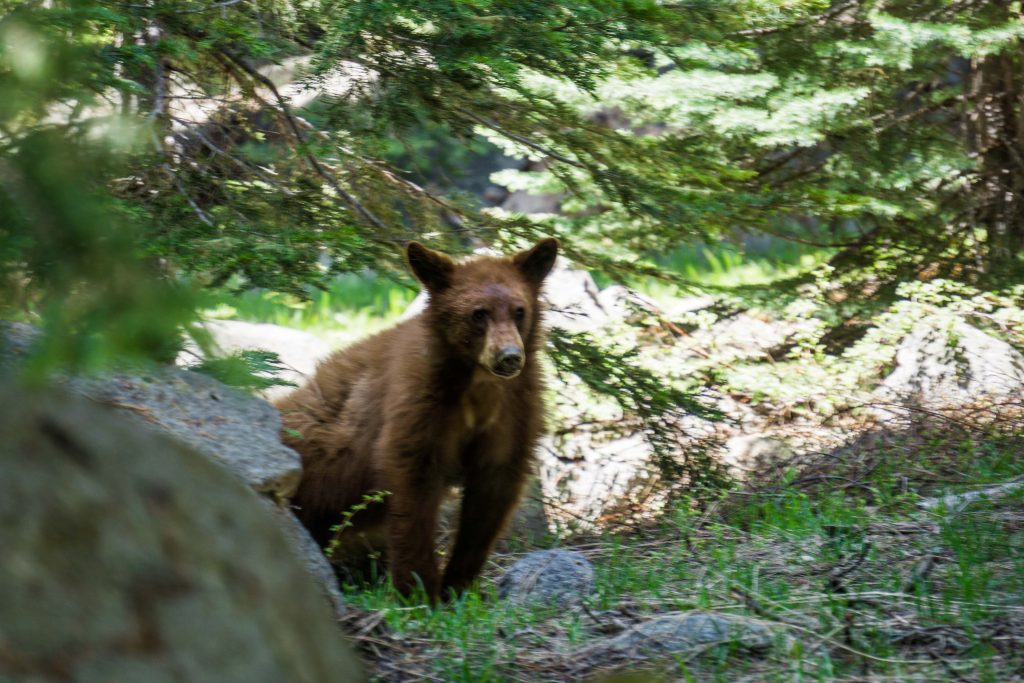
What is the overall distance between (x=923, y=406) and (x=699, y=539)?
2.77 meters

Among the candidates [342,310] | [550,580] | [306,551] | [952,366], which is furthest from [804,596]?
[342,310]

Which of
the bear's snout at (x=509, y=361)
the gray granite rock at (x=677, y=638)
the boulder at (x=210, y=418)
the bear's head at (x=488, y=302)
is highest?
the bear's head at (x=488, y=302)

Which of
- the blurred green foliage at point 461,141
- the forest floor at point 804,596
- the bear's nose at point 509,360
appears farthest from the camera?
the bear's nose at point 509,360

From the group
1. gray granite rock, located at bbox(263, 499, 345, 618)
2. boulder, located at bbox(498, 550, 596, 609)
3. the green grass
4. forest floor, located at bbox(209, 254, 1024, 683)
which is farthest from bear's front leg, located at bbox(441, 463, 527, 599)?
the green grass

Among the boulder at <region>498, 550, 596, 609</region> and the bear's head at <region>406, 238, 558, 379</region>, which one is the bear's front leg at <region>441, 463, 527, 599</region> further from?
the bear's head at <region>406, 238, 558, 379</region>

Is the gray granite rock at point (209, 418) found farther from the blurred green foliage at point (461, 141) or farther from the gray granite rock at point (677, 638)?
the gray granite rock at point (677, 638)

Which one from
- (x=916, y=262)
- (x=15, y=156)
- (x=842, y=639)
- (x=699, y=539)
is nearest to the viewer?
(x=15, y=156)

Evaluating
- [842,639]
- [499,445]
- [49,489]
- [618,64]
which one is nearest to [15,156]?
[49,489]

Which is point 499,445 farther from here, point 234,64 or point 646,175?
point 234,64

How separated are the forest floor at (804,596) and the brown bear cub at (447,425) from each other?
0.32 metres

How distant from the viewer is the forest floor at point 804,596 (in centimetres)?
297

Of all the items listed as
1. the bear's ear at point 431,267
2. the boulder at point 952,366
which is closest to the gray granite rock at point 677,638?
the bear's ear at point 431,267

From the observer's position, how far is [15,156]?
2172mm

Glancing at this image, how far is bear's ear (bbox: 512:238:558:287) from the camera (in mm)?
5297
